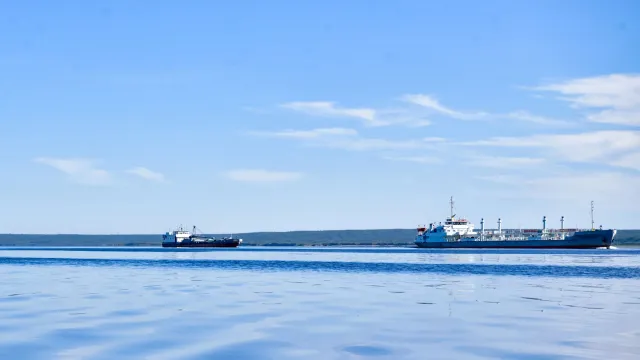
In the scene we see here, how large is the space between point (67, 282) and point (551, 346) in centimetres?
3154

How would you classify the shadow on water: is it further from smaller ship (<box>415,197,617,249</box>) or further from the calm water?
smaller ship (<box>415,197,617,249</box>)

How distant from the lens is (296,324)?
21.9 meters

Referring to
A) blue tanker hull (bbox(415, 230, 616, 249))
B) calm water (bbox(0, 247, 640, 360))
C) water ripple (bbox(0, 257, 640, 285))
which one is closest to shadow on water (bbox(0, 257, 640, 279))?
water ripple (bbox(0, 257, 640, 285))

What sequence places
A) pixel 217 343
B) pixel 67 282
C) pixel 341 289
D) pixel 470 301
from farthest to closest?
1. pixel 67 282
2. pixel 341 289
3. pixel 470 301
4. pixel 217 343

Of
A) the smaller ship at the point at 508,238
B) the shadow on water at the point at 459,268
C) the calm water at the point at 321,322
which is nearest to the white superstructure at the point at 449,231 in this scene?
the smaller ship at the point at 508,238

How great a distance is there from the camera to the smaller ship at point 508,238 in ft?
493

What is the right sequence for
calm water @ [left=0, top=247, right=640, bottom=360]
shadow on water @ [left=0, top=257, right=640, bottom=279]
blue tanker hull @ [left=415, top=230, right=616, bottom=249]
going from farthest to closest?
blue tanker hull @ [left=415, top=230, right=616, bottom=249] < shadow on water @ [left=0, top=257, right=640, bottom=279] < calm water @ [left=0, top=247, right=640, bottom=360]

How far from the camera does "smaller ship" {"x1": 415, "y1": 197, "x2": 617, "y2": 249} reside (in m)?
150

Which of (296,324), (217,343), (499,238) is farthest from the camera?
(499,238)

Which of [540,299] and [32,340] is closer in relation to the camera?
[32,340]

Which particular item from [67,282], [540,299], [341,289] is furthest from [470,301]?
[67,282]

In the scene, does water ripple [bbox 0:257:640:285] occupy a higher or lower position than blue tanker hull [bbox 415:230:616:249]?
lower

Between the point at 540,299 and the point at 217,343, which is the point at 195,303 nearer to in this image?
the point at 217,343

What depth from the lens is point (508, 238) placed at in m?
165
